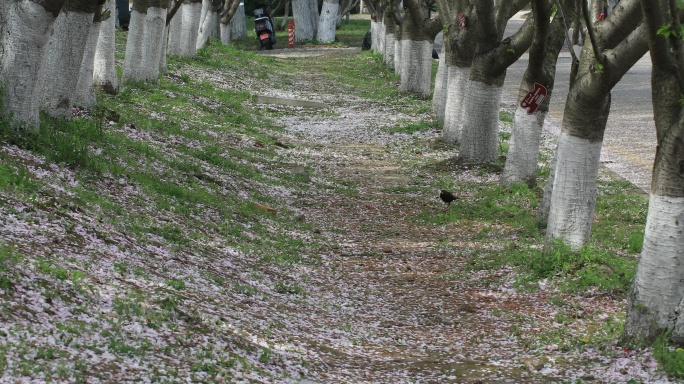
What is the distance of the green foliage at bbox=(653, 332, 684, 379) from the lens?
6793 mm

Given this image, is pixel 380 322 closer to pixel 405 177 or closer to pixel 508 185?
pixel 508 185

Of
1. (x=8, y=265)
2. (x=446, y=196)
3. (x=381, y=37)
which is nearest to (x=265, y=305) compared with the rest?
(x=8, y=265)

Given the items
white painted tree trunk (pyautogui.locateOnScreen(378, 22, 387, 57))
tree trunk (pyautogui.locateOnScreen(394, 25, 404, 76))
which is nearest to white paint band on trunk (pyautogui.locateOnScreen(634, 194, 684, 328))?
tree trunk (pyautogui.locateOnScreen(394, 25, 404, 76))

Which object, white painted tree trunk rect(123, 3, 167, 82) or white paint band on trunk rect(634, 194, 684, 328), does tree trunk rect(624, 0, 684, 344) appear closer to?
white paint band on trunk rect(634, 194, 684, 328)

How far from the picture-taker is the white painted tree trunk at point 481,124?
52.5 feet

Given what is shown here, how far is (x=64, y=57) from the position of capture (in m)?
11.5

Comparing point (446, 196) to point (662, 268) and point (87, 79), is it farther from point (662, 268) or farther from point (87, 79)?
point (662, 268)

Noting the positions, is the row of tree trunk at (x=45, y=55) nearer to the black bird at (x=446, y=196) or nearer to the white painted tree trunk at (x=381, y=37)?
the black bird at (x=446, y=196)

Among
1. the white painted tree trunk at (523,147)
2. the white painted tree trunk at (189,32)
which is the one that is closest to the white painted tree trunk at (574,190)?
the white painted tree trunk at (523,147)

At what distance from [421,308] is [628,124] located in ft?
53.3

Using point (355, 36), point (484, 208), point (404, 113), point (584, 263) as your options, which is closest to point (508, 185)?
point (484, 208)

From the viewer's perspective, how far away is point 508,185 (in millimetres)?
14500

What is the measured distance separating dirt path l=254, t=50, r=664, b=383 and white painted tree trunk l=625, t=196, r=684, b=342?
1.07 ft

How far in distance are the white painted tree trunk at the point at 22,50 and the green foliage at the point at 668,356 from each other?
6202 millimetres
